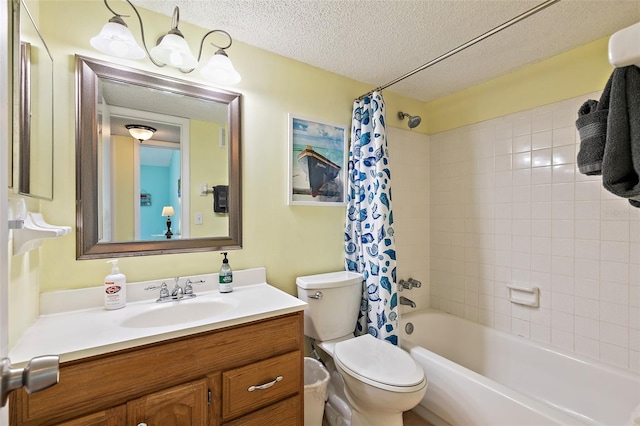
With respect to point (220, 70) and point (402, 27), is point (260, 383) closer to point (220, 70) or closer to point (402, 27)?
point (220, 70)

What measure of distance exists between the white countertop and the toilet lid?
1.48ft

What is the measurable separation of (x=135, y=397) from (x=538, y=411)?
160 cm

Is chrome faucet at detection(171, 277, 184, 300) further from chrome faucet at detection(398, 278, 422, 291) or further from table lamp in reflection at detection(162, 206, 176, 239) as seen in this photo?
chrome faucet at detection(398, 278, 422, 291)

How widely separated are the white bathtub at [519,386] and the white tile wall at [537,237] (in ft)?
0.37

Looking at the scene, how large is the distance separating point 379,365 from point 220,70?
66.9 inches

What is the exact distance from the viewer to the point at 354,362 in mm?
1479

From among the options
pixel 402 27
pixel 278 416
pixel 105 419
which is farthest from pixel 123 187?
pixel 402 27

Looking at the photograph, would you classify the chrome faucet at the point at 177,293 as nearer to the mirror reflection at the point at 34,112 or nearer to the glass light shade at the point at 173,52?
the mirror reflection at the point at 34,112

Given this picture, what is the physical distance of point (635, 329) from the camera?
5.06ft

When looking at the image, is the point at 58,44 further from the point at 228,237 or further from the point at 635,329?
the point at 635,329

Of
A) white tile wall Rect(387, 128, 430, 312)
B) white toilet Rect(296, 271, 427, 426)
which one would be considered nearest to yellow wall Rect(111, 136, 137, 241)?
white toilet Rect(296, 271, 427, 426)

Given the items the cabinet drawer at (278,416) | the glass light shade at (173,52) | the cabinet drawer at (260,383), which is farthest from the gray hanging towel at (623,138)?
the glass light shade at (173,52)

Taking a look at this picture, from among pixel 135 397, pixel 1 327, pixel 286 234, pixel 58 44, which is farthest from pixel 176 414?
pixel 58 44

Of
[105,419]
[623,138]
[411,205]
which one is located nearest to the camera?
[623,138]
